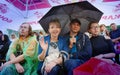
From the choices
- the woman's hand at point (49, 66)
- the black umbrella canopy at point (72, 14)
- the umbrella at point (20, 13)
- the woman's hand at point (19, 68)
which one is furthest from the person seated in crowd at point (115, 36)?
the woman's hand at point (19, 68)

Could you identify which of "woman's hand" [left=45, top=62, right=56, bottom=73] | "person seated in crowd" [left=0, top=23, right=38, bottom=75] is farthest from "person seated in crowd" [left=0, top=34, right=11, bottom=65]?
"woman's hand" [left=45, top=62, right=56, bottom=73]

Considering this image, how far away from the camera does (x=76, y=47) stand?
9.36 feet

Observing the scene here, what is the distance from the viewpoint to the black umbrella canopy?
9.45ft

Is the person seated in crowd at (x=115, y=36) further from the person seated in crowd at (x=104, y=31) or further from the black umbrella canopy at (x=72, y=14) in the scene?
the black umbrella canopy at (x=72, y=14)

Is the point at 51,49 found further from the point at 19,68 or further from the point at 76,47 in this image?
the point at 19,68

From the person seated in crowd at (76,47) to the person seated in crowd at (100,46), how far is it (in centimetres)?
6

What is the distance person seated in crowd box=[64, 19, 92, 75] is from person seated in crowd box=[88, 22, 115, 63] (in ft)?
0.18

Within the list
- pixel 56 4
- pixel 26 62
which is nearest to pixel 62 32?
pixel 56 4

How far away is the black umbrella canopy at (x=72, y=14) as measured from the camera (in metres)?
2.88

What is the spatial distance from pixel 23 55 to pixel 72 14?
69 cm

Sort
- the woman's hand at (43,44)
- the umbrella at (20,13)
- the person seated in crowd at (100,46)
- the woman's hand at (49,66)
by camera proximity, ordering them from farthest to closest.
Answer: the umbrella at (20,13)
the woman's hand at (43,44)
the woman's hand at (49,66)
the person seated in crowd at (100,46)

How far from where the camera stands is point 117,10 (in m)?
2.77

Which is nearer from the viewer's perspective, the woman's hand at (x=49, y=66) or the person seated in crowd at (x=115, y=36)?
the person seated in crowd at (x=115, y=36)

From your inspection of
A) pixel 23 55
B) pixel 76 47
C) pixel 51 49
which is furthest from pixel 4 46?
pixel 76 47
